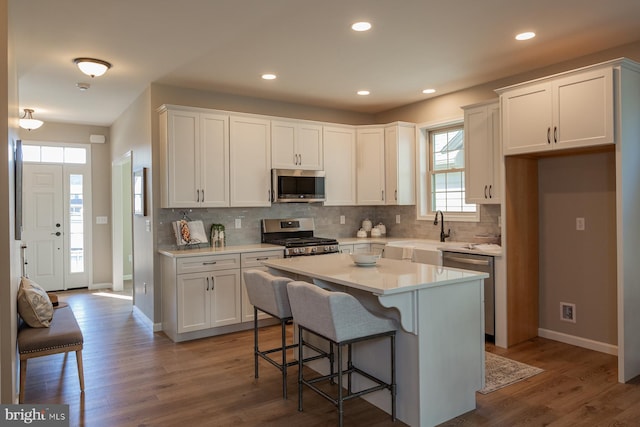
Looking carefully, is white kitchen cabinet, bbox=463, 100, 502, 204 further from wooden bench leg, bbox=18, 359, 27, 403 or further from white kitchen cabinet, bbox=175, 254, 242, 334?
wooden bench leg, bbox=18, 359, 27, 403

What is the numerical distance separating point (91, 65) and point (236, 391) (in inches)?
123

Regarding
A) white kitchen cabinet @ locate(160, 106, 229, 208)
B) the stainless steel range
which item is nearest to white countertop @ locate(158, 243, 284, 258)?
the stainless steel range

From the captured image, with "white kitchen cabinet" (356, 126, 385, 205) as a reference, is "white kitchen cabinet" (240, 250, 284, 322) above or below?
below

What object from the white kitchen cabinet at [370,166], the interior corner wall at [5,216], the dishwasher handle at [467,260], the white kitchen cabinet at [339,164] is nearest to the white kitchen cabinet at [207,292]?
the white kitchen cabinet at [339,164]

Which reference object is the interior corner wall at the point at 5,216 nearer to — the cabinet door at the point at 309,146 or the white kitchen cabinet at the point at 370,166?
the cabinet door at the point at 309,146

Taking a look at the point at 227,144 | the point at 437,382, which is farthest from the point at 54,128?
the point at 437,382

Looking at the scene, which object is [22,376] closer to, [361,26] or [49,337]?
[49,337]

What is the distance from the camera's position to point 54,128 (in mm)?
6961

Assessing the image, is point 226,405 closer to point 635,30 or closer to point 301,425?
point 301,425

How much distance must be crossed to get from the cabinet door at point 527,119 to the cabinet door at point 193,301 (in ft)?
10.6

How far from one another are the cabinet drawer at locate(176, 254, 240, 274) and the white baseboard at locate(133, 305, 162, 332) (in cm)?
89

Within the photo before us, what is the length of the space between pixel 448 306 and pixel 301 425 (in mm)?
1162

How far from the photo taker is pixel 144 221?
510 centimetres

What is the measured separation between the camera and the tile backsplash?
4844mm
